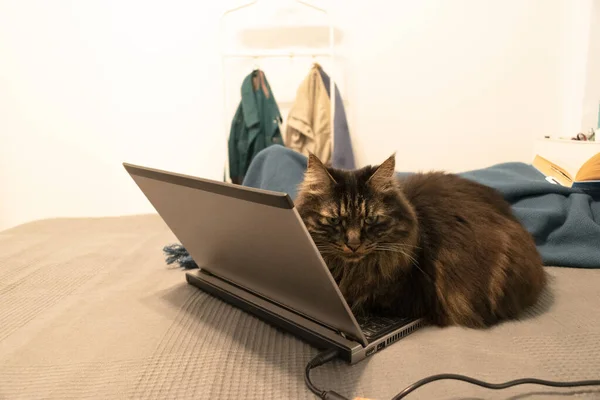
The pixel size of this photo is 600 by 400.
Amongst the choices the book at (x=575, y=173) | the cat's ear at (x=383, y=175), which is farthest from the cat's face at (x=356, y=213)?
the book at (x=575, y=173)

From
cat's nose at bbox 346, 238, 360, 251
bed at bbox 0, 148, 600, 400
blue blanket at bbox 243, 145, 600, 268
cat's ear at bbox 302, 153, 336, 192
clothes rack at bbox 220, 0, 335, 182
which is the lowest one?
bed at bbox 0, 148, 600, 400

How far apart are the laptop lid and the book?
1.22 metres

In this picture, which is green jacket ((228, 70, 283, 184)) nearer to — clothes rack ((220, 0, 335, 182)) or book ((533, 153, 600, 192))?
clothes rack ((220, 0, 335, 182))

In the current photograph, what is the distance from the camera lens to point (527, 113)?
9.28 ft

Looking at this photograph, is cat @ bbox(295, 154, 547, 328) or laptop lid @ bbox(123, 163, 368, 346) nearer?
laptop lid @ bbox(123, 163, 368, 346)

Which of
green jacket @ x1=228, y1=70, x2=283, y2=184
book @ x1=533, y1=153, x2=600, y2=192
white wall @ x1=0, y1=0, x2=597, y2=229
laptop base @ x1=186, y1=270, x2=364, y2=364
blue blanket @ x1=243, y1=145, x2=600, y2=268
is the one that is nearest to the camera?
laptop base @ x1=186, y1=270, x2=364, y2=364

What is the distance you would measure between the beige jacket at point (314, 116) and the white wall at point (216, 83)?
0.22 m

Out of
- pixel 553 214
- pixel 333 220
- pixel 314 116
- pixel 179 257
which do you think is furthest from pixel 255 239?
pixel 314 116

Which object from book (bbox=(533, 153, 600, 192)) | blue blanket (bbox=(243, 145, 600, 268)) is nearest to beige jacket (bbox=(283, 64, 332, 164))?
blue blanket (bbox=(243, 145, 600, 268))

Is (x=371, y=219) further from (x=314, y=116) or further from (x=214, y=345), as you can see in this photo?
(x=314, y=116)

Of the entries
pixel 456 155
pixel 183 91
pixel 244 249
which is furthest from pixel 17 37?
pixel 456 155

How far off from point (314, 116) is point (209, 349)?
76.5 inches

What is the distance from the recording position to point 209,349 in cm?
96

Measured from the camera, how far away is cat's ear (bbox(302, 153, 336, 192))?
3.33 ft
